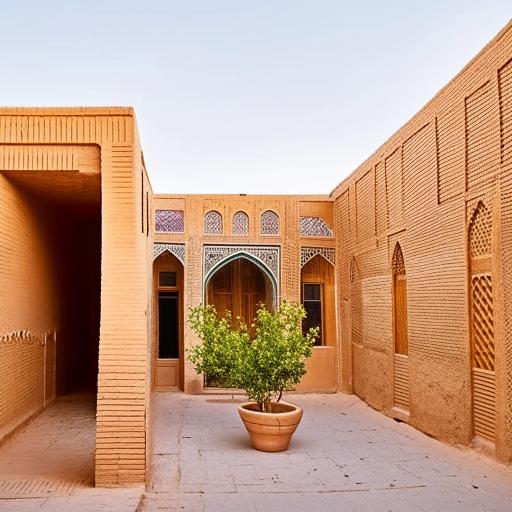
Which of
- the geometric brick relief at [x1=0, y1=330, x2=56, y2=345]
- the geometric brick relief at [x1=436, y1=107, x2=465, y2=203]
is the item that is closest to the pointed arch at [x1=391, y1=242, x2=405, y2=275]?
the geometric brick relief at [x1=436, y1=107, x2=465, y2=203]

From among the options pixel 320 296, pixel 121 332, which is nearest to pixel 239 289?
pixel 320 296

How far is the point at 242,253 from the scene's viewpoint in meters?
14.6

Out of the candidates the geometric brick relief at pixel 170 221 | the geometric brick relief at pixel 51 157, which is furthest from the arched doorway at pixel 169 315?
the geometric brick relief at pixel 51 157

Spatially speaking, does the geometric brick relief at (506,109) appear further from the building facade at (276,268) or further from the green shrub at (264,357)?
the green shrub at (264,357)

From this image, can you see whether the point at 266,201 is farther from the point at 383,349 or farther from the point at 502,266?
the point at 502,266

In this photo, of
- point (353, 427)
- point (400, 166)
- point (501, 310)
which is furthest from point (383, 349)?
point (501, 310)

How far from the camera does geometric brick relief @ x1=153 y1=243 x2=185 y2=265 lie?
14391 mm

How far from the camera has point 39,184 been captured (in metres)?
8.09

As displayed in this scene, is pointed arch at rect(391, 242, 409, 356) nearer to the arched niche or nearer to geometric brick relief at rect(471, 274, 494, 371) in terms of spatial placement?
geometric brick relief at rect(471, 274, 494, 371)

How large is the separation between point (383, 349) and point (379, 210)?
2.74 metres

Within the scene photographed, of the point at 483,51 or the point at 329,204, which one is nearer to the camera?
the point at 483,51

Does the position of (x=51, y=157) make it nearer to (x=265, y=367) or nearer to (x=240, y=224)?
(x=265, y=367)

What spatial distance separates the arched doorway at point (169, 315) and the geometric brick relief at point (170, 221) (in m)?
0.66

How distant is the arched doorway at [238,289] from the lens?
1583cm
